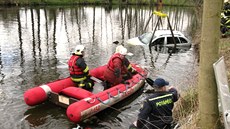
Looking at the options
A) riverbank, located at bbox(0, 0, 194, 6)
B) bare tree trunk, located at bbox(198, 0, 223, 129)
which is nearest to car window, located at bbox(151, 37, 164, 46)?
bare tree trunk, located at bbox(198, 0, 223, 129)

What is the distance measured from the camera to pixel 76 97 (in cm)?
827

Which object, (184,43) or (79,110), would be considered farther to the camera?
(184,43)

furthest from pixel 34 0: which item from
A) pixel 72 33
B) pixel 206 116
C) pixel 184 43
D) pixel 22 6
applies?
pixel 206 116

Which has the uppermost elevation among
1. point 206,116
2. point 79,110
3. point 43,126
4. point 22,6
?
point 22,6

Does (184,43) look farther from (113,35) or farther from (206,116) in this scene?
(206,116)

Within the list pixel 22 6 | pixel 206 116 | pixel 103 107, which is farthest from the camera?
pixel 22 6

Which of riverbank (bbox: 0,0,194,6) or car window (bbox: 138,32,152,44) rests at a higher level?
riverbank (bbox: 0,0,194,6)

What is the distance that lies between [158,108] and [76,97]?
3.48 m

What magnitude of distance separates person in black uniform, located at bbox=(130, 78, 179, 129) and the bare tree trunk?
1.07 m

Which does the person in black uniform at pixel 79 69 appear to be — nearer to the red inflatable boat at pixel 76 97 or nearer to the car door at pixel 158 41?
the red inflatable boat at pixel 76 97

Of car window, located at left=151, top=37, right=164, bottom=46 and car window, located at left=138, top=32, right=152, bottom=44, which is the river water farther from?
car window, located at left=151, top=37, right=164, bottom=46

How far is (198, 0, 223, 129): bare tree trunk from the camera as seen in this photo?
3994mm

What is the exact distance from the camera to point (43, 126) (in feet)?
25.8

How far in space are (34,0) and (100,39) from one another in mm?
27119
